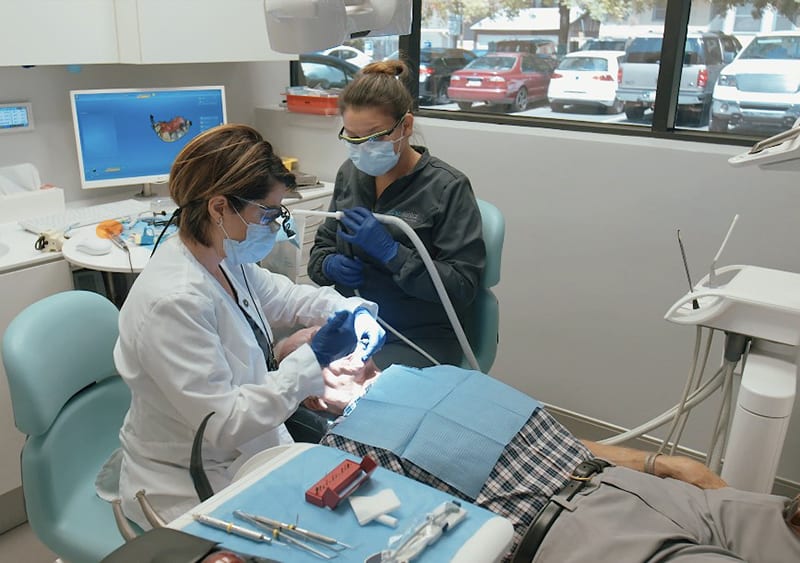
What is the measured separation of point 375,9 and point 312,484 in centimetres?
82

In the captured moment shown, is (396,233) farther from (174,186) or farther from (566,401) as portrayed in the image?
(566,401)

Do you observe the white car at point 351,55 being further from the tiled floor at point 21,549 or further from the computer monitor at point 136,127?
the tiled floor at point 21,549

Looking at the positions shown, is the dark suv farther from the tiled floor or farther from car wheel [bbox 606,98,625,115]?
the tiled floor

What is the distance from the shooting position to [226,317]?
51.9 inches

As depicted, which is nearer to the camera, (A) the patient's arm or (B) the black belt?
(B) the black belt

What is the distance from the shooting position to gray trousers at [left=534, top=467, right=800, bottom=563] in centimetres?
107

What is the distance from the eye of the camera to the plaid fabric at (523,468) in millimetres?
1178

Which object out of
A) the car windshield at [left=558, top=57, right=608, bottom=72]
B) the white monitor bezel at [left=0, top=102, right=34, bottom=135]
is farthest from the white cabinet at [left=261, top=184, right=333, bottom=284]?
the car windshield at [left=558, top=57, right=608, bottom=72]

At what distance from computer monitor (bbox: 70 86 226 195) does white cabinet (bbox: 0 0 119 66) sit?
0.18 meters

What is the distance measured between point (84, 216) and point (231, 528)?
190cm

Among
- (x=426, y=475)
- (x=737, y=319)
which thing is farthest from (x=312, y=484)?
(x=737, y=319)

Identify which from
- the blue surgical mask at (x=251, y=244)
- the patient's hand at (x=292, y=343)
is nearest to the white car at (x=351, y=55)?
the patient's hand at (x=292, y=343)

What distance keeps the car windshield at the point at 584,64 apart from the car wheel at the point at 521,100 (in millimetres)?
166

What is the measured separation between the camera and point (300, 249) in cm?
264
